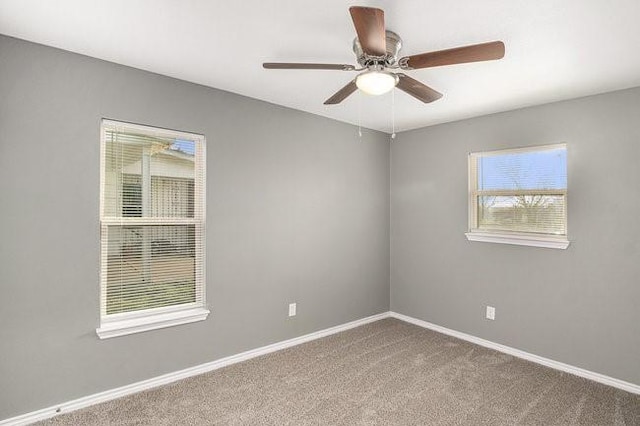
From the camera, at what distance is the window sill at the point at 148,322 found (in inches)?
96.3

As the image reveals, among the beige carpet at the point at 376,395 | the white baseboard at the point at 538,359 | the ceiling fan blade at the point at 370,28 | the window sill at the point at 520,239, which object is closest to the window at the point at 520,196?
the window sill at the point at 520,239

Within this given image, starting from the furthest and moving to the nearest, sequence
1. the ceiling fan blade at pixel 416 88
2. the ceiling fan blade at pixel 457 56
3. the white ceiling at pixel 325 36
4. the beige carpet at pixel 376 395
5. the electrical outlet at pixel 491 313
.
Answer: the electrical outlet at pixel 491 313 < the beige carpet at pixel 376 395 < the ceiling fan blade at pixel 416 88 < the white ceiling at pixel 325 36 < the ceiling fan blade at pixel 457 56

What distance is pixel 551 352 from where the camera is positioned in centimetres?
314

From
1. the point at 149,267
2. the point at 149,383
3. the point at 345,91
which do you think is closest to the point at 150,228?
the point at 149,267

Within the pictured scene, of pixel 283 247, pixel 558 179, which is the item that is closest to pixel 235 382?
pixel 283 247

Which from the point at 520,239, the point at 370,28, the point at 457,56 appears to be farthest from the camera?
the point at 520,239

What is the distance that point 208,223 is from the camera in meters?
2.95

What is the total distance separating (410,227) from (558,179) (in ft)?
5.34

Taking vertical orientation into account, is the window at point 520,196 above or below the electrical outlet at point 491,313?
above

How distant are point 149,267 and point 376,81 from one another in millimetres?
2183

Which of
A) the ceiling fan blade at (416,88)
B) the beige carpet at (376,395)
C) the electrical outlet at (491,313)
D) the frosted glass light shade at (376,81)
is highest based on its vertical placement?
the ceiling fan blade at (416,88)

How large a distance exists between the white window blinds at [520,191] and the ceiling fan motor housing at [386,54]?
81.8 inches

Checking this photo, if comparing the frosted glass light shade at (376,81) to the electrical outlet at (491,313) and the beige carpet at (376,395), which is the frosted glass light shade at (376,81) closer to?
the beige carpet at (376,395)

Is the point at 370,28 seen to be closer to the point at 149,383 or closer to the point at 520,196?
the point at 520,196
